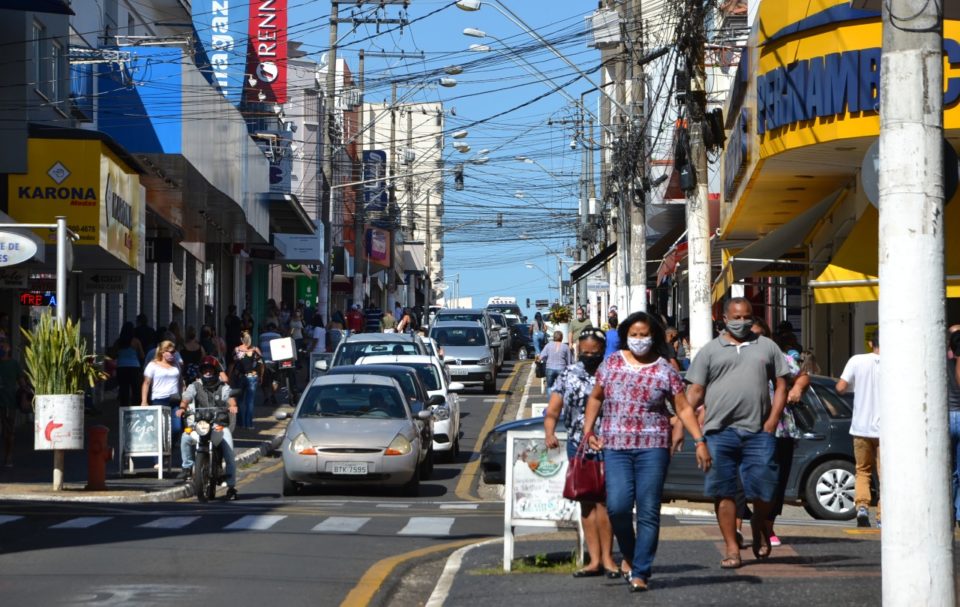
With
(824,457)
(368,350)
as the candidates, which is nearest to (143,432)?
(824,457)

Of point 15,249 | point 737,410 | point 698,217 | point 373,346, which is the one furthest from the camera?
point 373,346

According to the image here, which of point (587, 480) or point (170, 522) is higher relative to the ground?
point (587, 480)

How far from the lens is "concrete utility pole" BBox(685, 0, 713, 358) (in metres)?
18.9

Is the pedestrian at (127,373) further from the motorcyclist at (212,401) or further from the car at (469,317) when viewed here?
the car at (469,317)

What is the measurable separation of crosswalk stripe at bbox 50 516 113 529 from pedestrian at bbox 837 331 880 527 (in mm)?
6963

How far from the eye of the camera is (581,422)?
32.8ft

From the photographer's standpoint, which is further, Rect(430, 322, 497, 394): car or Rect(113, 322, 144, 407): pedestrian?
Rect(430, 322, 497, 394): car

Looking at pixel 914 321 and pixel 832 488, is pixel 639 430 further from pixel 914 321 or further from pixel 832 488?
pixel 832 488

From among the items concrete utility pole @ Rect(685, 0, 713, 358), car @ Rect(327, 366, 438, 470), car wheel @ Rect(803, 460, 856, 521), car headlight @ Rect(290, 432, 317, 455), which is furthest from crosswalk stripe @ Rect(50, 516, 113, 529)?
concrete utility pole @ Rect(685, 0, 713, 358)

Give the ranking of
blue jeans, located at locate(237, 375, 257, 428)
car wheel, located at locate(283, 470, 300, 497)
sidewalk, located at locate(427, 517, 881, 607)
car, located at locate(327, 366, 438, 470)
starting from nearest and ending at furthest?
sidewalk, located at locate(427, 517, 881, 607)
car wheel, located at locate(283, 470, 300, 497)
car, located at locate(327, 366, 438, 470)
blue jeans, located at locate(237, 375, 257, 428)

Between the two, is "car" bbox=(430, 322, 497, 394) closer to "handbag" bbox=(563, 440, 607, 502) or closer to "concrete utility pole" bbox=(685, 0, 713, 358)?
"concrete utility pole" bbox=(685, 0, 713, 358)

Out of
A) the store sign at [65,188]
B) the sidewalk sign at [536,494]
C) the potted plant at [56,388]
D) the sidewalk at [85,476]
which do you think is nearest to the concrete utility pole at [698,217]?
the sidewalk at [85,476]

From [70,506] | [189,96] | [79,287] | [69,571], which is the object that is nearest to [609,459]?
[69,571]

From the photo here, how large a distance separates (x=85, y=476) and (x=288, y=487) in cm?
325
